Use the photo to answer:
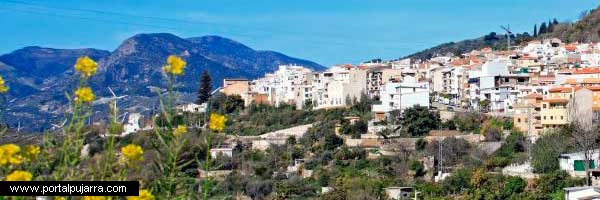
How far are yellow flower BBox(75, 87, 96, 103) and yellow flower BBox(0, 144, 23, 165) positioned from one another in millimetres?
235

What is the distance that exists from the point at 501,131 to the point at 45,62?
270ft

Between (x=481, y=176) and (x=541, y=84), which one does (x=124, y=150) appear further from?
(x=541, y=84)

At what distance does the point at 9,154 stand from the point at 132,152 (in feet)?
1.07

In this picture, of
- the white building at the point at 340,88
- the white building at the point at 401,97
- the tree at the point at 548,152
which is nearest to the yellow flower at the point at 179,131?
the tree at the point at 548,152

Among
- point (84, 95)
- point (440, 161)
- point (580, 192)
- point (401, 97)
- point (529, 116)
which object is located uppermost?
point (401, 97)

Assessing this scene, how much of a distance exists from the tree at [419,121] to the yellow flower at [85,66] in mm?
23778

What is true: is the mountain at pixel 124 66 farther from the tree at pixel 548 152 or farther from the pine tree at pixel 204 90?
the tree at pixel 548 152

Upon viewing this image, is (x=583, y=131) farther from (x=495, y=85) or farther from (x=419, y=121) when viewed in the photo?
(x=495, y=85)

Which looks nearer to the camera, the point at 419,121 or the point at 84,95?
the point at 84,95

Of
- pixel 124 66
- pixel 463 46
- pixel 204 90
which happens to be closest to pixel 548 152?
pixel 204 90

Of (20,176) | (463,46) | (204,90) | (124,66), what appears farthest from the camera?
(124,66)

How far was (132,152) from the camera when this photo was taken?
8.74 feet

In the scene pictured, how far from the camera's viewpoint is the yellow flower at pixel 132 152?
2.65 meters

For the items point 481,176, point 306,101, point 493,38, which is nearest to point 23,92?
point 493,38
